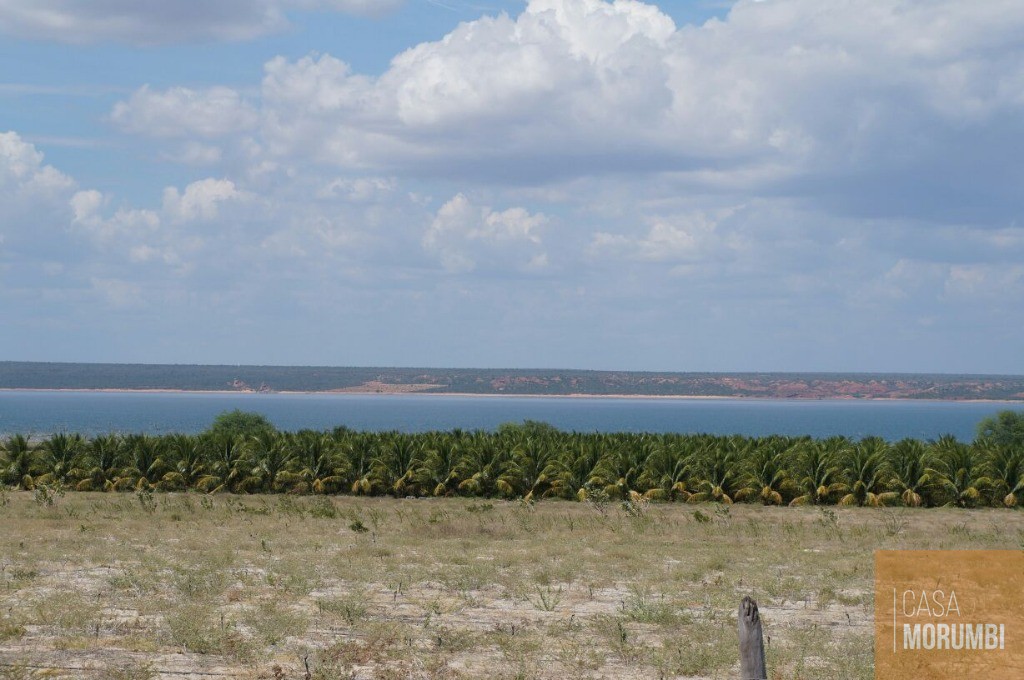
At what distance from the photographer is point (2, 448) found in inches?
1416

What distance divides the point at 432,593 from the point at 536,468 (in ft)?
59.4

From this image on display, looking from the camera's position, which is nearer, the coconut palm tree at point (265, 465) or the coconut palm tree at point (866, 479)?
the coconut palm tree at point (866, 479)

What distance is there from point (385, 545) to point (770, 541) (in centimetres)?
812

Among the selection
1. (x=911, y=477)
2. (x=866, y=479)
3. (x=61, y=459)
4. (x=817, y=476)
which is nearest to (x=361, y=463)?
(x=61, y=459)

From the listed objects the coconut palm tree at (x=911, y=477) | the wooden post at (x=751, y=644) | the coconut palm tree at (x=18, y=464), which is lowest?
the coconut palm tree at (x=18, y=464)

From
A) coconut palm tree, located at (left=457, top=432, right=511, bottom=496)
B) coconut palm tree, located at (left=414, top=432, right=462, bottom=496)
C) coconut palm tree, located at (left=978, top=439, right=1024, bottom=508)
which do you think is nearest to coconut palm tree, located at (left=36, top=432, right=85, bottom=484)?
coconut palm tree, located at (left=414, top=432, right=462, bottom=496)

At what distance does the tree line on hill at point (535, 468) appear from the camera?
31.3 metres

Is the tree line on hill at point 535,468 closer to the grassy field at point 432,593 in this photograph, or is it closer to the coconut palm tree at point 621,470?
the coconut palm tree at point 621,470

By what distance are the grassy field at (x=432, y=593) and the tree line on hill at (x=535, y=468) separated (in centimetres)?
534

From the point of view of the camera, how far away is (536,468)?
32.7m

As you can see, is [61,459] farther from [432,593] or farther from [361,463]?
[432,593]

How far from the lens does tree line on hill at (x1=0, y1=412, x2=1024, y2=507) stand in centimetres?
3133

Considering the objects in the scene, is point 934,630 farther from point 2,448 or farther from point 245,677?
point 2,448

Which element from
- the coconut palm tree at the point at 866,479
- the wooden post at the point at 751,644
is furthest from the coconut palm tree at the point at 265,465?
the wooden post at the point at 751,644
